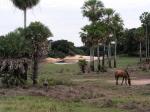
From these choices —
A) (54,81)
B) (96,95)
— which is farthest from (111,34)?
(96,95)

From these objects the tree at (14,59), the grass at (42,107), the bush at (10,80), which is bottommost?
the grass at (42,107)

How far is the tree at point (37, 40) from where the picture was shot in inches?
1497

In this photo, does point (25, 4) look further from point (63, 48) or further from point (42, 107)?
point (63, 48)

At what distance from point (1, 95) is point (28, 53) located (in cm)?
702

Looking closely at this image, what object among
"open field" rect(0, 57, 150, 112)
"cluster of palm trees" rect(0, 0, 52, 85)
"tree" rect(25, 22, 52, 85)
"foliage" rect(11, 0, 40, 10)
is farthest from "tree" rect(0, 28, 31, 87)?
"foliage" rect(11, 0, 40, 10)

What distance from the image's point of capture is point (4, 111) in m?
23.2

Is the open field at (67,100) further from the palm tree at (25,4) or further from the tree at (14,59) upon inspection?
the palm tree at (25,4)

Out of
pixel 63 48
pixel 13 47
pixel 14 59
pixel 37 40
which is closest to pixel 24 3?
pixel 37 40

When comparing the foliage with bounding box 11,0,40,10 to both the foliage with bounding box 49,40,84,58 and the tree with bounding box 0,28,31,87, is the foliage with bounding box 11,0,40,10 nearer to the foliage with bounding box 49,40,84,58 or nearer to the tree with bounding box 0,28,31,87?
the tree with bounding box 0,28,31,87

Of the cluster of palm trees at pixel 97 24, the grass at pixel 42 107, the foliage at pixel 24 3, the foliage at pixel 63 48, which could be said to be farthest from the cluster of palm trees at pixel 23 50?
the foliage at pixel 63 48

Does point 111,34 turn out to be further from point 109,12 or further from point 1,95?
point 1,95

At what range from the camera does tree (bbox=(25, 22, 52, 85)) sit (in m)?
38.0

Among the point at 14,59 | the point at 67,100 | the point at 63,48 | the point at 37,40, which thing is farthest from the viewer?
the point at 63,48

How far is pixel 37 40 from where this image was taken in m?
38.3
